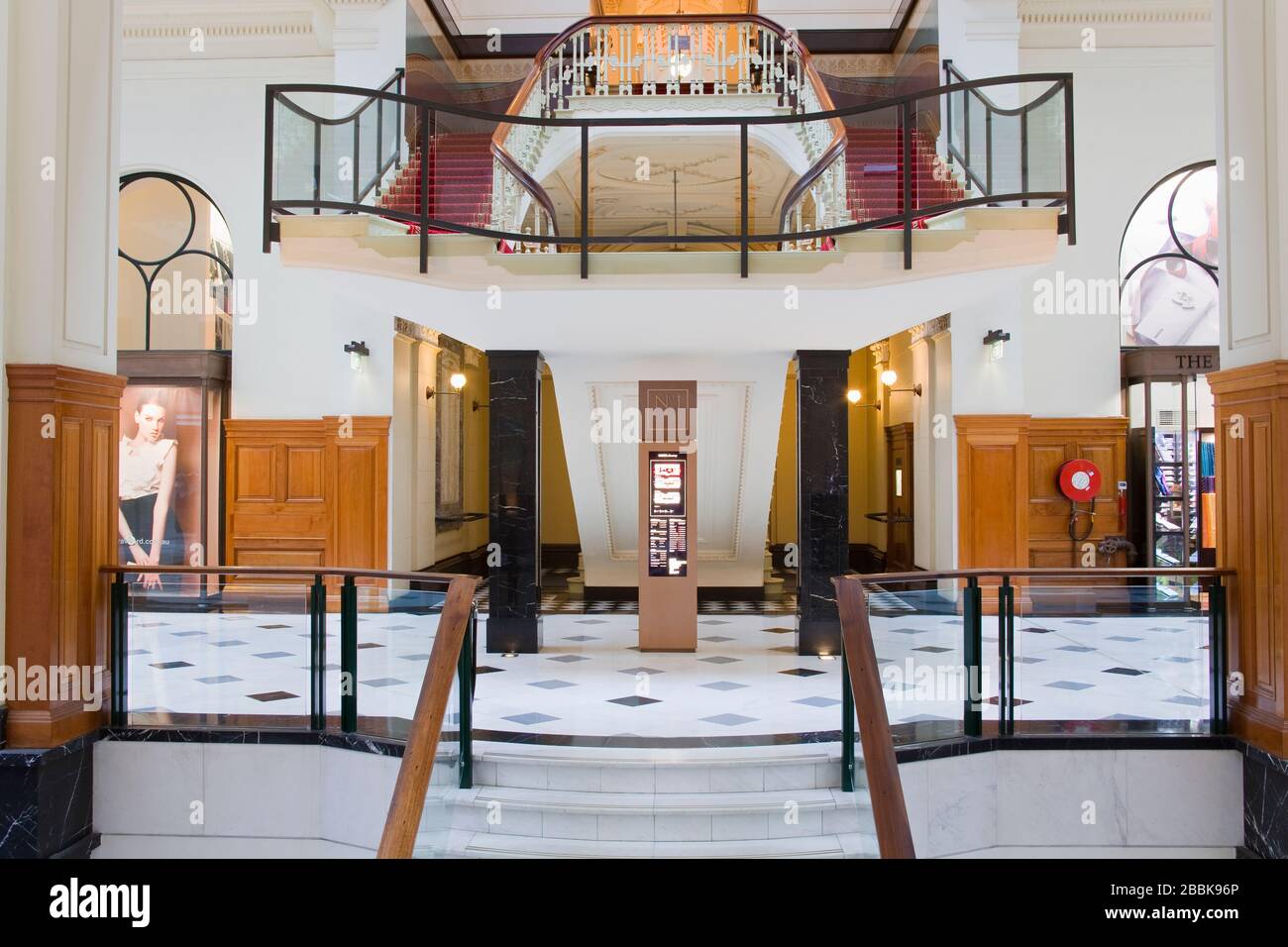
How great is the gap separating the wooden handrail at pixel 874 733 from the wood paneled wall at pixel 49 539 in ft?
14.0

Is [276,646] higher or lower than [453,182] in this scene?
lower

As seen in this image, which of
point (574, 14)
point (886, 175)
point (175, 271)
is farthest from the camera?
point (574, 14)

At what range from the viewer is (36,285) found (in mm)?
5211

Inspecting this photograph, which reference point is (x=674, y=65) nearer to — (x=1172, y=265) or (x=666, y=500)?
(x=666, y=500)

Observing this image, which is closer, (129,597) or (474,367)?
(129,597)

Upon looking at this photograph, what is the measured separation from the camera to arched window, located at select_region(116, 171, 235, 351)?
12211mm

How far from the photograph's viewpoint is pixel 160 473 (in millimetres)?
11977

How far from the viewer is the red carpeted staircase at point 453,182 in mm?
6852

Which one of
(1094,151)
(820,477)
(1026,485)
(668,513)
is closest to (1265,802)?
(820,477)

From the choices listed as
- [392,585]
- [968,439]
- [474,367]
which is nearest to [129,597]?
[392,585]

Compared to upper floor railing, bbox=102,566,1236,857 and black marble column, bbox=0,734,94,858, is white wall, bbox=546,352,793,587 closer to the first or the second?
upper floor railing, bbox=102,566,1236,857

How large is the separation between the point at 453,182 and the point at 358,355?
4.55 metres

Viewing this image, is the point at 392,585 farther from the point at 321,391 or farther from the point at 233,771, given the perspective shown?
the point at 321,391
